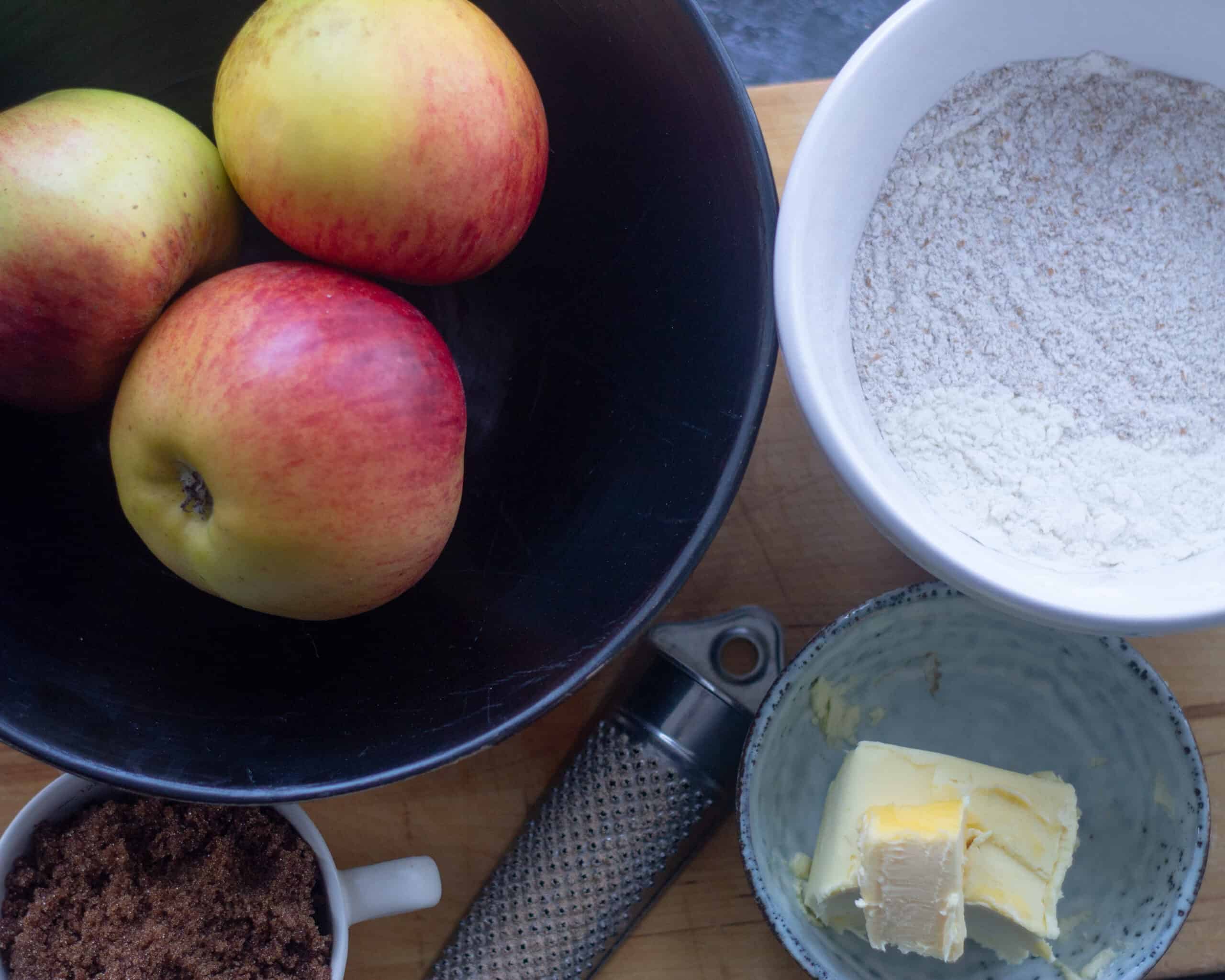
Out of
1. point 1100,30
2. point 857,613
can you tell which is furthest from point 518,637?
point 1100,30

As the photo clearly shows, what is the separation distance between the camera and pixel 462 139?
539mm

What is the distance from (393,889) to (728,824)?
22 cm

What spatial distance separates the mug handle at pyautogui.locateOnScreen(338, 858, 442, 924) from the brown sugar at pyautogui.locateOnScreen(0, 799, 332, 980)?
0.08ft

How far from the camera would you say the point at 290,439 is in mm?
515

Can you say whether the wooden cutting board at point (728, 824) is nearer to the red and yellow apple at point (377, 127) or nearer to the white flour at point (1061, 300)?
the white flour at point (1061, 300)

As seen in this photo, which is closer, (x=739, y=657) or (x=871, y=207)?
(x=871, y=207)

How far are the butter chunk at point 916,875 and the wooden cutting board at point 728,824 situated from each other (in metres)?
0.12

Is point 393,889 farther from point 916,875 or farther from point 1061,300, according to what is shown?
point 1061,300

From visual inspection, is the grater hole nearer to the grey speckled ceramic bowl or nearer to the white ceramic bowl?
the grey speckled ceramic bowl

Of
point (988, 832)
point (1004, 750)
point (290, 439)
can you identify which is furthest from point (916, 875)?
point (290, 439)

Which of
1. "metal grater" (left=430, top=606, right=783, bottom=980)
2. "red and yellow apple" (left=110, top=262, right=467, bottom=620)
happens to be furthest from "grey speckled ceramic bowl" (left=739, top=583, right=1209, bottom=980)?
"red and yellow apple" (left=110, top=262, right=467, bottom=620)

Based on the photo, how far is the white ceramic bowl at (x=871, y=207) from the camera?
534 mm

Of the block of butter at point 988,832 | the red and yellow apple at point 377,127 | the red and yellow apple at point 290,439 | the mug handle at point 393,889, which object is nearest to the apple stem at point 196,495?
the red and yellow apple at point 290,439

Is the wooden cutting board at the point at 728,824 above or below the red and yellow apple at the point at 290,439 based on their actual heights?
below
